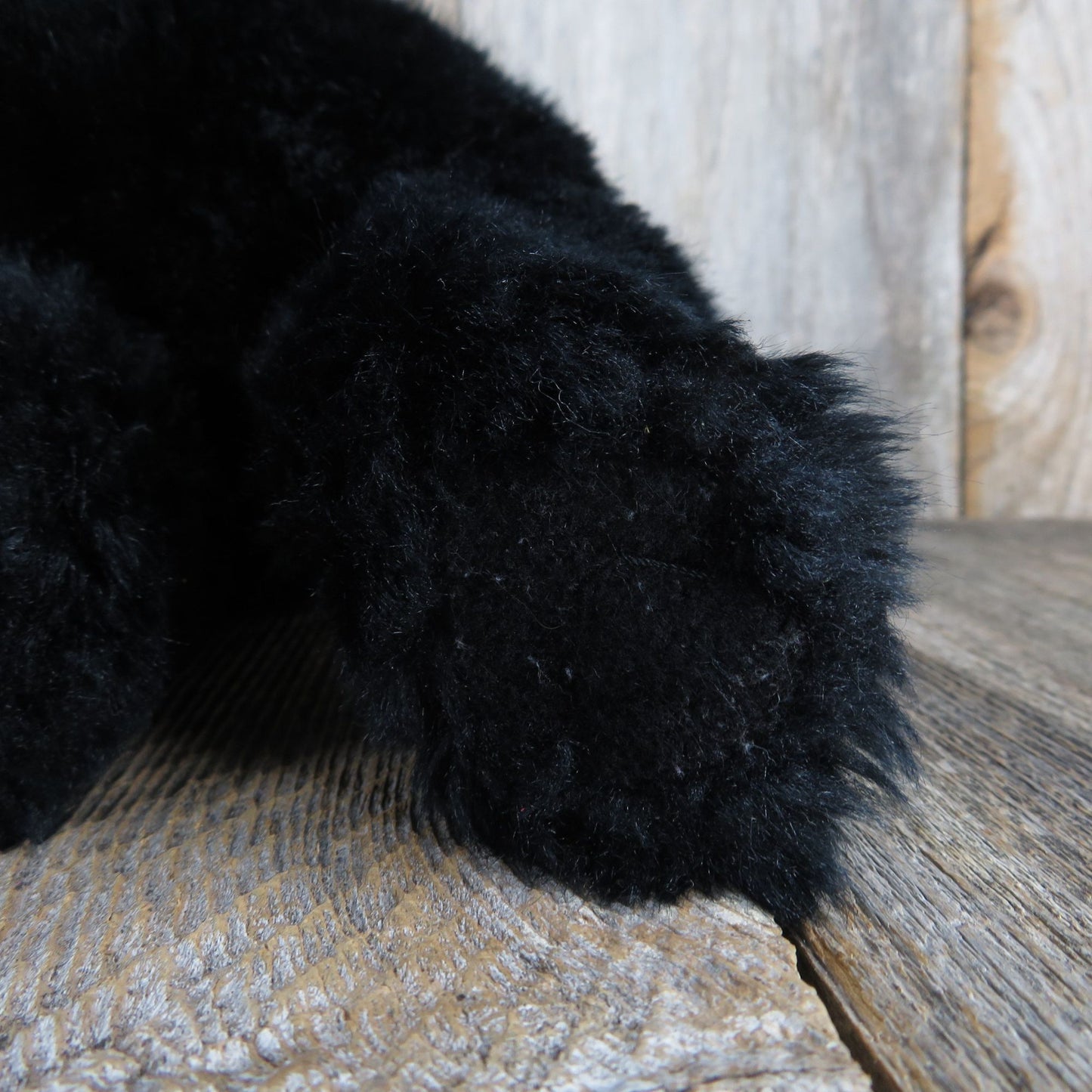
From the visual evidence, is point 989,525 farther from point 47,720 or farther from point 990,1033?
point 47,720

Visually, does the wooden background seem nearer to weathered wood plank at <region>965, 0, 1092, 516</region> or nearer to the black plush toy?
weathered wood plank at <region>965, 0, 1092, 516</region>

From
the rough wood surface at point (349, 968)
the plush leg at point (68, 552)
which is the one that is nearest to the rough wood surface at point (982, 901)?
the rough wood surface at point (349, 968)

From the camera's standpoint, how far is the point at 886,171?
1.14 meters

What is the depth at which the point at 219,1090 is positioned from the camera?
0.89 feet

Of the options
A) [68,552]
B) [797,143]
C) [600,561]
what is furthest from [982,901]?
[797,143]

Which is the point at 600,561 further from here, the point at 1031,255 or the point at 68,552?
the point at 1031,255

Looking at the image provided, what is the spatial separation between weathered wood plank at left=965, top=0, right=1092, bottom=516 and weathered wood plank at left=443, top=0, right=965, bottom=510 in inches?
1.3

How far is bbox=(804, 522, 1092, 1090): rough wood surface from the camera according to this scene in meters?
0.29

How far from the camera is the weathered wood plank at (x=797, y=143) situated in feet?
3.61

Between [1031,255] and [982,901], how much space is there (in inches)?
40.9

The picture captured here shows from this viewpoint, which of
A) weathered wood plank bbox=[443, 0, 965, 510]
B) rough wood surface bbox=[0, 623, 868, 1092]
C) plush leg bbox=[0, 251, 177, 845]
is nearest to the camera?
rough wood surface bbox=[0, 623, 868, 1092]

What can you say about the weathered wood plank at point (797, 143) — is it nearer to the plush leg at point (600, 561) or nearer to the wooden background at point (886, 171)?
the wooden background at point (886, 171)

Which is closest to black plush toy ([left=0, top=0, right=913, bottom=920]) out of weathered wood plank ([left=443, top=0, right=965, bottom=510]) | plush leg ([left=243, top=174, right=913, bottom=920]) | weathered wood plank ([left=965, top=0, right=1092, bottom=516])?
plush leg ([left=243, top=174, right=913, bottom=920])

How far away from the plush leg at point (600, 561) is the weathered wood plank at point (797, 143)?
768mm
